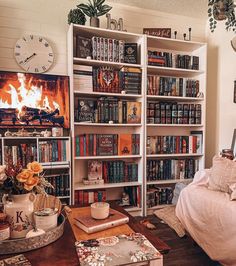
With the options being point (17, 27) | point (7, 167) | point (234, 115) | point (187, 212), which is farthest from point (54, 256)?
point (234, 115)

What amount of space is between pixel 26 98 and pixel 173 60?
6.19 ft

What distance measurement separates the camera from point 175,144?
2.92 m

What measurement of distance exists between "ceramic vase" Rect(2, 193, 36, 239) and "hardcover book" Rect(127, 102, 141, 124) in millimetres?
1801

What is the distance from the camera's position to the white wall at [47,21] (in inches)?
96.2

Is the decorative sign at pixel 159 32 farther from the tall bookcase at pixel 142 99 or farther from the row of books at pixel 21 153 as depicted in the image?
the row of books at pixel 21 153

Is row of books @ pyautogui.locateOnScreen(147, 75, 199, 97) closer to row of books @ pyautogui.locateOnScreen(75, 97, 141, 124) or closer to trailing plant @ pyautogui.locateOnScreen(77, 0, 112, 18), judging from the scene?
row of books @ pyautogui.locateOnScreen(75, 97, 141, 124)

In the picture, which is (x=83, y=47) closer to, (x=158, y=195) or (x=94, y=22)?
(x=94, y=22)

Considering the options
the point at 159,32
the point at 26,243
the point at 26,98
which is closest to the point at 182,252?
the point at 26,243

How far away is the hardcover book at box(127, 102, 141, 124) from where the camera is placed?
267 centimetres

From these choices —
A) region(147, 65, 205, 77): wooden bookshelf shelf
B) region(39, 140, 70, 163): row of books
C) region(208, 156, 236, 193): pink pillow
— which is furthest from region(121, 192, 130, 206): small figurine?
region(147, 65, 205, 77): wooden bookshelf shelf

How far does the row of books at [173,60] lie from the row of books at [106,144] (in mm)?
967

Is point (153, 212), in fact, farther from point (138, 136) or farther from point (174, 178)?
point (138, 136)

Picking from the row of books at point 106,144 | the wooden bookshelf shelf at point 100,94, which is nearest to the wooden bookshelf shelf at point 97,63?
the wooden bookshelf shelf at point 100,94

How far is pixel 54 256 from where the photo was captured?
0.90 meters
